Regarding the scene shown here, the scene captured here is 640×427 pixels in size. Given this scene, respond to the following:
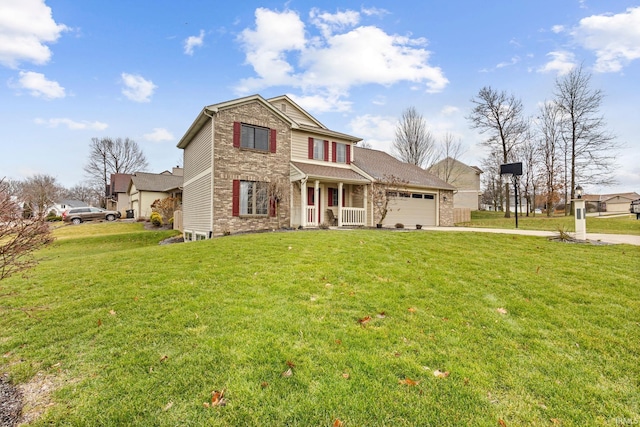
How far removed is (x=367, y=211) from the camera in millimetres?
15758

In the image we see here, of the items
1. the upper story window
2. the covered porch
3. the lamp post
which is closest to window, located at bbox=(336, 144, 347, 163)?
the covered porch

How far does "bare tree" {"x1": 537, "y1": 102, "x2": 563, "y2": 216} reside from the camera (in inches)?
976

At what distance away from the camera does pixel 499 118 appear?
27.3 meters

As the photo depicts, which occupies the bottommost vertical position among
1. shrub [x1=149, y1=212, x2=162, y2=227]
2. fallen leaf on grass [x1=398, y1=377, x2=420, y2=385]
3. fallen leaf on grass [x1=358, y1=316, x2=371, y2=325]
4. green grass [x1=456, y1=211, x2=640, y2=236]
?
fallen leaf on grass [x1=398, y1=377, x2=420, y2=385]

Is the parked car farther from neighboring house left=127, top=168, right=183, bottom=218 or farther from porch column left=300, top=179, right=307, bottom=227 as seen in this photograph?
porch column left=300, top=179, right=307, bottom=227

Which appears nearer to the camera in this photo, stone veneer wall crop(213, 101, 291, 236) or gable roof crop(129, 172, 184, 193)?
stone veneer wall crop(213, 101, 291, 236)

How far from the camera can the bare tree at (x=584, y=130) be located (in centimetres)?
2348

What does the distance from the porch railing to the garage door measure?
88.3 inches

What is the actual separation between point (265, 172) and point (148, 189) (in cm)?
2125

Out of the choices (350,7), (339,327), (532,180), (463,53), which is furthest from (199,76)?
(532,180)

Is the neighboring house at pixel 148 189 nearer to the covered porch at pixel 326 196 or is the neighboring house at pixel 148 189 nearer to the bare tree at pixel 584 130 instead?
the covered porch at pixel 326 196

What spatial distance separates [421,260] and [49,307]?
6905mm

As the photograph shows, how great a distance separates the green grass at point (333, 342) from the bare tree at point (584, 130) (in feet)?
80.7

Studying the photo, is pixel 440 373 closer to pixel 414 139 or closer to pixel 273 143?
pixel 273 143
